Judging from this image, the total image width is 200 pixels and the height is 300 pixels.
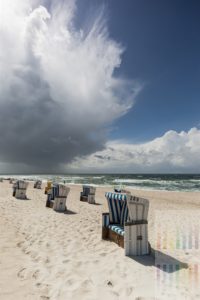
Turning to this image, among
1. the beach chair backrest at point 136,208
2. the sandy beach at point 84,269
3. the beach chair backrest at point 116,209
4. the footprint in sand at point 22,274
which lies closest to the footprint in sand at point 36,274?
the sandy beach at point 84,269

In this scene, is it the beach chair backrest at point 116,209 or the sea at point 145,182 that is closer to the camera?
the beach chair backrest at point 116,209

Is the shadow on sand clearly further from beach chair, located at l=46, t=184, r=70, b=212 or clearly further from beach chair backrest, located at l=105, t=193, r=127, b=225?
beach chair, located at l=46, t=184, r=70, b=212

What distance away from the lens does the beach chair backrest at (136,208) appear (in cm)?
579

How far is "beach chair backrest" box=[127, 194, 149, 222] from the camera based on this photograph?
19.0 ft

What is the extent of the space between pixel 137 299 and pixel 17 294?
1852 millimetres

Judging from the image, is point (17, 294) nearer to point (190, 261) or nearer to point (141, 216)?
point (141, 216)

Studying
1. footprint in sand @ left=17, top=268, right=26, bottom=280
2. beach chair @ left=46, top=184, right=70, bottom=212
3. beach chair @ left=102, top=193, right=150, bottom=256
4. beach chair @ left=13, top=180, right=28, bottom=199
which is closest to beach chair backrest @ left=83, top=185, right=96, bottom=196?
beach chair @ left=13, top=180, right=28, bottom=199

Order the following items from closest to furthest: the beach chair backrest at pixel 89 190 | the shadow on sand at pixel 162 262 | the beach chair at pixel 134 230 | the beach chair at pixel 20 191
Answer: the shadow on sand at pixel 162 262, the beach chair at pixel 134 230, the beach chair at pixel 20 191, the beach chair backrest at pixel 89 190

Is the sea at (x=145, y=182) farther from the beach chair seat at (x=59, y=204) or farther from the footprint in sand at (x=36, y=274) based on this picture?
the footprint in sand at (x=36, y=274)

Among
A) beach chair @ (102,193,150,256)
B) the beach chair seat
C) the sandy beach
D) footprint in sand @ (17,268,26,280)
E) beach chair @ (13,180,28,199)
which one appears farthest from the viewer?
beach chair @ (13,180,28,199)

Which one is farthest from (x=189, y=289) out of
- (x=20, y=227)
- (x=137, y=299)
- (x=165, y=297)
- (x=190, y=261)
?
(x=20, y=227)

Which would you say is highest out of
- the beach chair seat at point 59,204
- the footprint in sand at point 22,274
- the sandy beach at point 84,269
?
the beach chair seat at point 59,204

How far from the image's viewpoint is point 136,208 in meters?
5.88

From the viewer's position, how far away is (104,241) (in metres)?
6.66
